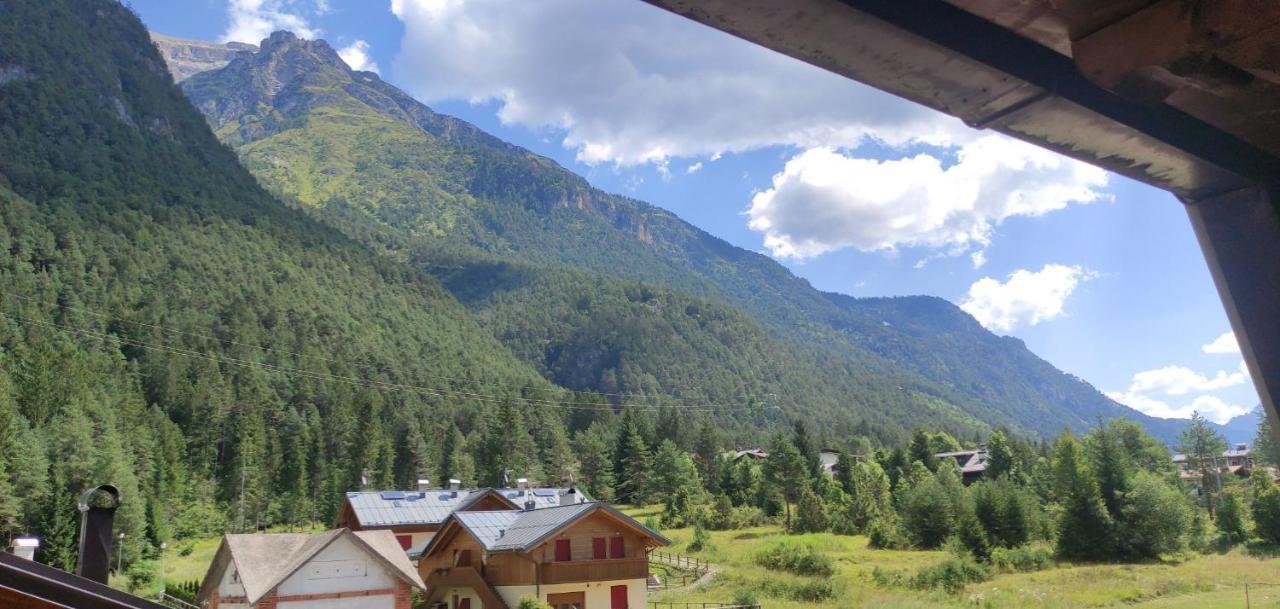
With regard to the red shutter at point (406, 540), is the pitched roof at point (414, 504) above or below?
above

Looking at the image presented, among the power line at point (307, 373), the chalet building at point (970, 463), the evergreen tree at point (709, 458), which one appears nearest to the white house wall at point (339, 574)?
the evergreen tree at point (709, 458)

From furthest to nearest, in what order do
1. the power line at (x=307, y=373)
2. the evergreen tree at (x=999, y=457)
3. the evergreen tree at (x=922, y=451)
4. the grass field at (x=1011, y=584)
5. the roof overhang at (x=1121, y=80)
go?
1. the power line at (x=307, y=373)
2. the evergreen tree at (x=922, y=451)
3. the evergreen tree at (x=999, y=457)
4. the grass field at (x=1011, y=584)
5. the roof overhang at (x=1121, y=80)

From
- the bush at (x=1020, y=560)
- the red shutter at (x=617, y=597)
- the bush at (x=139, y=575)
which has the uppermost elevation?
the bush at (x=139, y=575)

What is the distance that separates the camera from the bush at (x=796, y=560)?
150 ft

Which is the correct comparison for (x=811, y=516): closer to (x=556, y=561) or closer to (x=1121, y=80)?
(x=556, y=561)

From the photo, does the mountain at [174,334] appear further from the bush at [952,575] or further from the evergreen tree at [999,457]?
the evergreen tree at [999,457]

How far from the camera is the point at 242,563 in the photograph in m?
27.7

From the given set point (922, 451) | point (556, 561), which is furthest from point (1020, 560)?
point (922, 451)

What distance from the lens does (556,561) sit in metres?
31.7

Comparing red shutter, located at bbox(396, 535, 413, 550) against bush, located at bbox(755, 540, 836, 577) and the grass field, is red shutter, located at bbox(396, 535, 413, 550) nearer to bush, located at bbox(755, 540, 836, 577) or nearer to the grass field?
the grass field

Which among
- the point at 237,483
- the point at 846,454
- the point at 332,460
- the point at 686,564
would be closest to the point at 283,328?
the point at 332,460

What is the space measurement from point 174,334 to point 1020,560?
106m

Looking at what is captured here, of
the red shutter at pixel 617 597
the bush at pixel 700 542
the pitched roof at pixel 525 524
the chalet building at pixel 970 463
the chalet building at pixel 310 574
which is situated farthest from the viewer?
the chalet building at pixel 970 463

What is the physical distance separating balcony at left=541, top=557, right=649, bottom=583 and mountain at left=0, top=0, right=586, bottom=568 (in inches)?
1114
